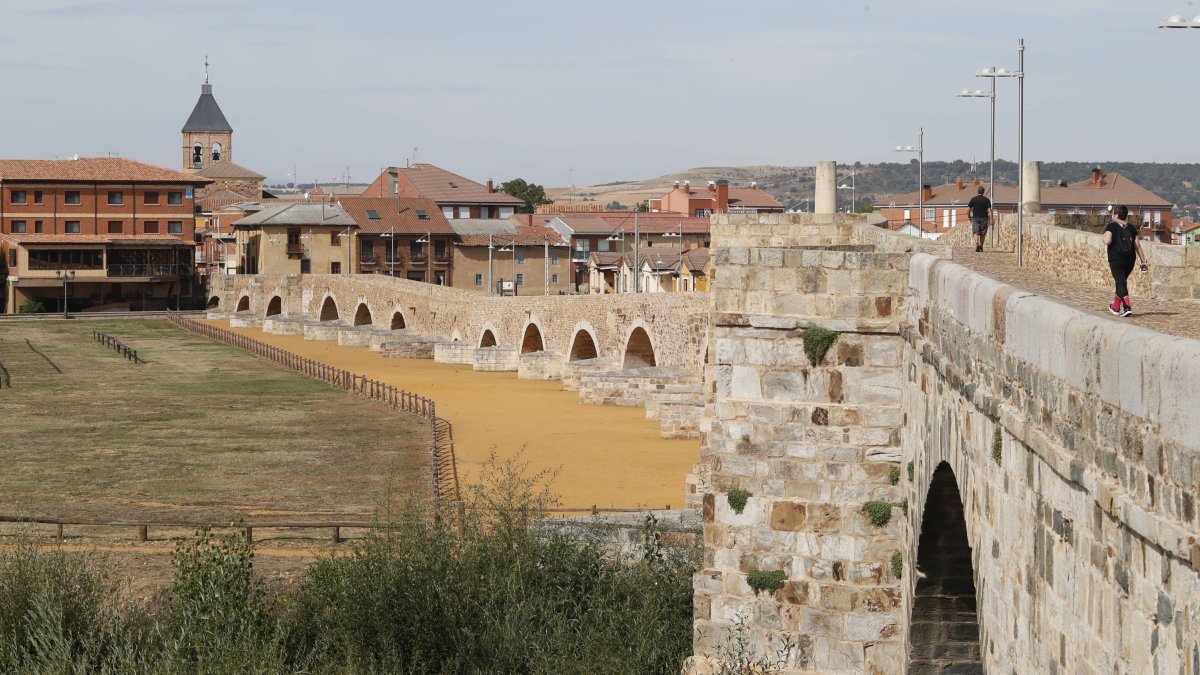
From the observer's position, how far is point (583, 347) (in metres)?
53.5

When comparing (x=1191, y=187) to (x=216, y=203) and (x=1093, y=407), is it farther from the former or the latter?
(x=1093, y=407)

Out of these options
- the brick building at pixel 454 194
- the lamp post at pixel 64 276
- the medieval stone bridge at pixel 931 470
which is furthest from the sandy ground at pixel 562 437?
the brick building at pixel 454 194

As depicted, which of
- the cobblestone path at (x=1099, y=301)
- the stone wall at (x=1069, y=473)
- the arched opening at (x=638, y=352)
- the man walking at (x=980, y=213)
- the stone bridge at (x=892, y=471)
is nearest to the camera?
the stone wall at (x=1069, y=473)

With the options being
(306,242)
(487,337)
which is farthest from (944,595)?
(306,242)

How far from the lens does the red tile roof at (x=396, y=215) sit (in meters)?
96.3

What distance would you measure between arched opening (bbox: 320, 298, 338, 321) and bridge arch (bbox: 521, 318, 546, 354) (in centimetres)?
2966

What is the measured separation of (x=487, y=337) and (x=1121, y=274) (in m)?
54.2

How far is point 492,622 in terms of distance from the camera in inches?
666

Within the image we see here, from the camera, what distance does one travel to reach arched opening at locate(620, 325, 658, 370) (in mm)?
46969

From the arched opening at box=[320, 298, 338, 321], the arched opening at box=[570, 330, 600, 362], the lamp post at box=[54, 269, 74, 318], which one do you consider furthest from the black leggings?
the lamp post at box=[54, 269, 74, 318]

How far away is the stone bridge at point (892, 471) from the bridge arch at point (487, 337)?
48.2m

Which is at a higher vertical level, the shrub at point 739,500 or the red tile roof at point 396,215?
the red tile roof at point 396,215

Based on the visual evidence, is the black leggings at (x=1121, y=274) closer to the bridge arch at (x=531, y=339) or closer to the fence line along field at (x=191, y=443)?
the fence line along field at (x=191, y=443)

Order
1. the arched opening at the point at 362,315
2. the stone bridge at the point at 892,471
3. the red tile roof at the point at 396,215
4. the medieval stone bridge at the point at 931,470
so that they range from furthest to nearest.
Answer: the red tile roof at the point at 396,215
the arched opening at the point at 362,315
the stone bridge at the point at 892,471
the medieval stone bridge at the point at 931,470
